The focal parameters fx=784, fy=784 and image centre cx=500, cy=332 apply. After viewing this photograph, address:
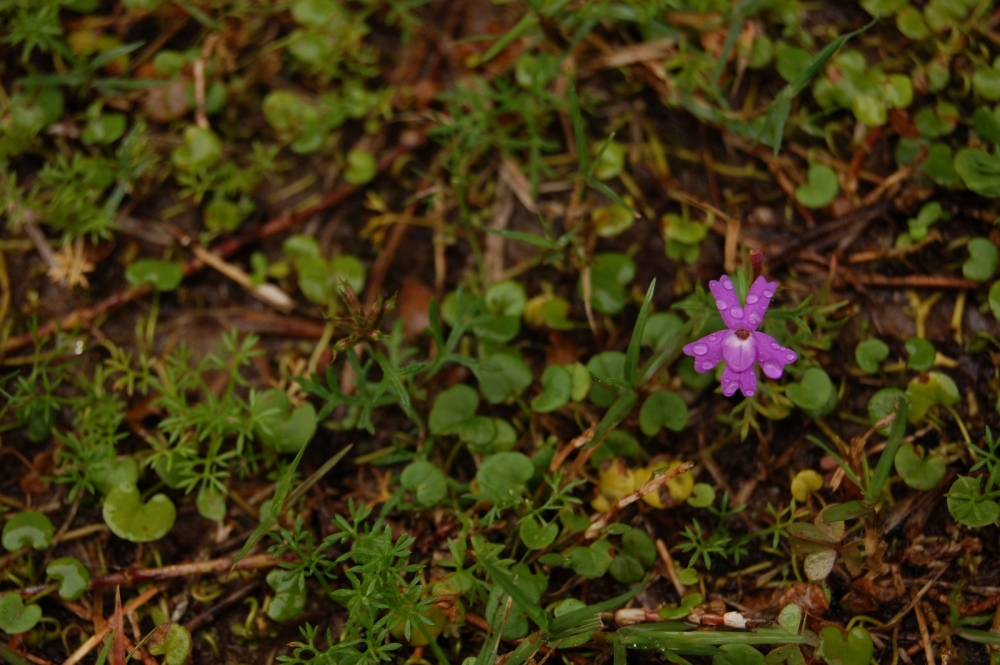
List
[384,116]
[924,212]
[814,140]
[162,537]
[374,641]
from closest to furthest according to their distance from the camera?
[374,641], [162,537], [924,212], [814,140], [384,116]

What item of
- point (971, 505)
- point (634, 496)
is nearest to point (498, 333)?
point (634, 496)

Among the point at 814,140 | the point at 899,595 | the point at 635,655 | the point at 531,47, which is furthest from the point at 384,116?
the point at 899,595

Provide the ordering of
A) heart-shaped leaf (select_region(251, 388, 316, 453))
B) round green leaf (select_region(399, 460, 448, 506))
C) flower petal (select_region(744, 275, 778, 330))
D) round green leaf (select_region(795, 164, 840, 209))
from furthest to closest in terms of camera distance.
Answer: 1. round green leaf (select_region(795, 164, 840, 209))
2. heart-shaped leaf (select_region(251, 388, 316, 453))
3. round green leaf (select_region(399, 460, 448, 506))
4. flower petal (select_region(744, 275, 778, 330))

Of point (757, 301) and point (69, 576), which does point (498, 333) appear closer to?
point (757, 301)

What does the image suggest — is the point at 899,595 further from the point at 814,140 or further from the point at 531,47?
the point at 531,47

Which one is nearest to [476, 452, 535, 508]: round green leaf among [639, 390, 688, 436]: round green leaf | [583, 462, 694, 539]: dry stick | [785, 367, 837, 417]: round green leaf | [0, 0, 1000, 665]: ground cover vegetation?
[0, 0, 1000, 665]: ground cover vegetation

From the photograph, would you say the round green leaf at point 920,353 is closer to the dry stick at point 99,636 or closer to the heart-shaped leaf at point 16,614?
the dry stick at point 99,636

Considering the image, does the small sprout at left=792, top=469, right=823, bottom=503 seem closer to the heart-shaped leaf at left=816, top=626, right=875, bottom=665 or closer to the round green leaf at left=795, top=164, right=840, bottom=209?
the heart-shaped leaf at left=816, top=626, right=875, bottom=665

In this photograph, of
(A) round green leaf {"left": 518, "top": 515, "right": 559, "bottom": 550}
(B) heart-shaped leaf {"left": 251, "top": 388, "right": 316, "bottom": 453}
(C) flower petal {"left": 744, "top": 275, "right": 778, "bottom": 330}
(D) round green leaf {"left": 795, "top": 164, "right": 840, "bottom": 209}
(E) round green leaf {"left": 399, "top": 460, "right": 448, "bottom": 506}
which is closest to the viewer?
(C) flower petal {"left": 744, "top": 275, "right": 778, "bottom": 330}
